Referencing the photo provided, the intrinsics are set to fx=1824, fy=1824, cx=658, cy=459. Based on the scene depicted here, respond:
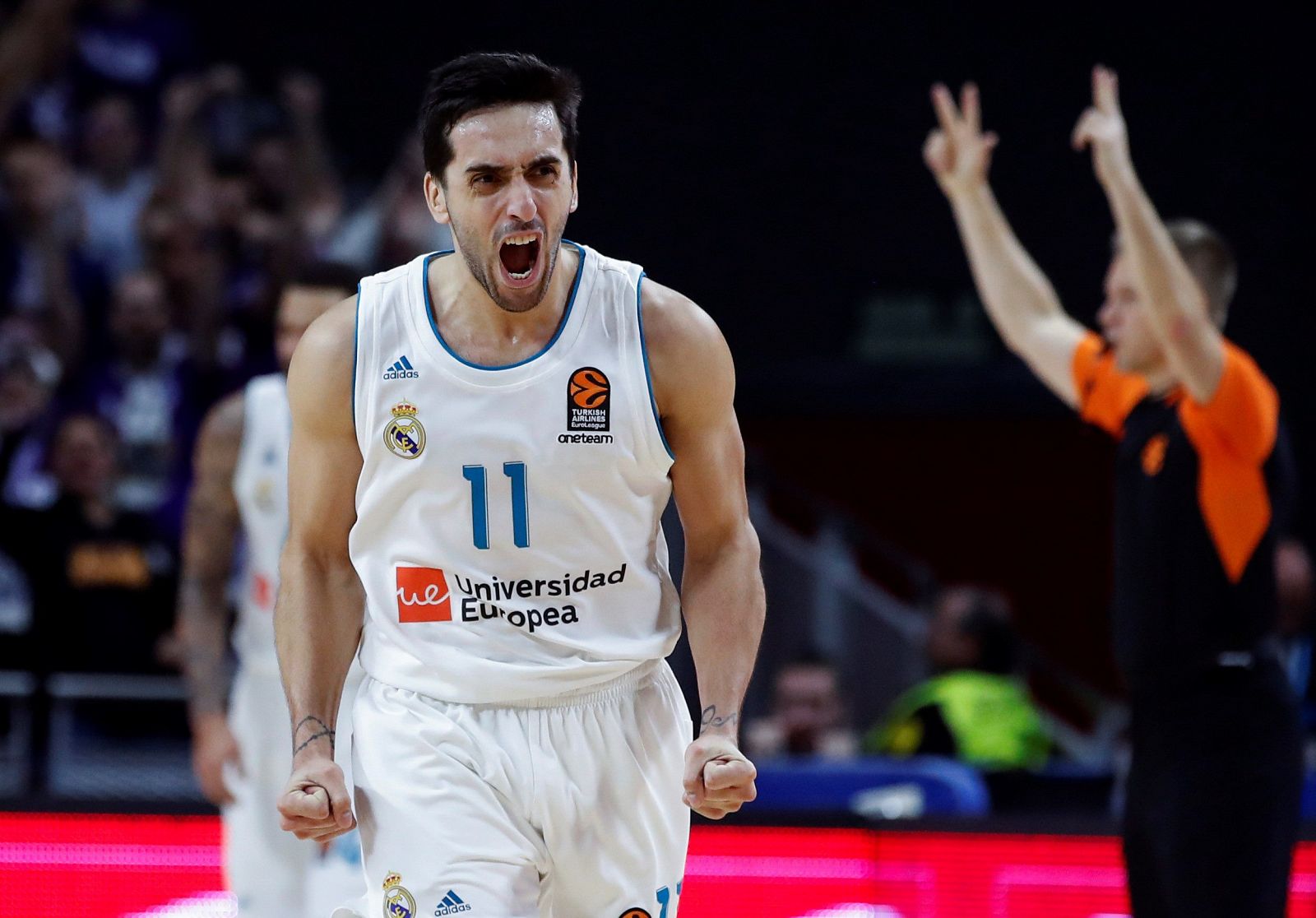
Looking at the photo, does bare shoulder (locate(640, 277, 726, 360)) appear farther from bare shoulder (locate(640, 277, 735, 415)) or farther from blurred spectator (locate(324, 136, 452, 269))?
blurred spectator (locate(324, 136, 452, 269))

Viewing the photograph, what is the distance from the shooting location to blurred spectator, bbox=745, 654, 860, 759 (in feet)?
24.5

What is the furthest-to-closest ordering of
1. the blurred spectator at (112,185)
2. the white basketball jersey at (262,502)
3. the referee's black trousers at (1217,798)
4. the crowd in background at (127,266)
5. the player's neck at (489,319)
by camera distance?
the blurred spectator at (112,185) → the crowd in background at (127,266) → the white basketball jersey at (262,502) → the referee's black trousers at (1217,798) → the player's neck at (489,319)

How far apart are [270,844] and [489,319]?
7.30 feet

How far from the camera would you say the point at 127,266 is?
964cm

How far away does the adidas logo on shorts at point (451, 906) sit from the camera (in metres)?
3.05

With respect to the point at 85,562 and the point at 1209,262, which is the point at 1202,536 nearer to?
the point at 1209,262

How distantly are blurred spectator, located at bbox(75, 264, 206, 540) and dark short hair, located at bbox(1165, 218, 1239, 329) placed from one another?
540 centimetres

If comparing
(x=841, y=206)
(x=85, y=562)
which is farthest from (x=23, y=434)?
(x=841, y=206)

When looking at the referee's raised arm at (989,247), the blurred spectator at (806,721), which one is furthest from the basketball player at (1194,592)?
the blurred spectator at (806,721)

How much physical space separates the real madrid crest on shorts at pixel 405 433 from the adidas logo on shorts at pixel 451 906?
0.75m

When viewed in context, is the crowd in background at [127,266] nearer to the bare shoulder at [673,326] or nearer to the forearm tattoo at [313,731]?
the forearm tattoo at [313,731]

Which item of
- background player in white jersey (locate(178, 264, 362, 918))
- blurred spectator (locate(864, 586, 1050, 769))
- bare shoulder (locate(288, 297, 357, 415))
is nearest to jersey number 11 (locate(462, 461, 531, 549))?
bare shoulder (locate(288, 297, 357, 415))

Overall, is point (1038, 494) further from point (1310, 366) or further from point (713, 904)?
point (713, 904)

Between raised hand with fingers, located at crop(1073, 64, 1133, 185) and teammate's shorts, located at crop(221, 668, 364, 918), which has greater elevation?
raised hand with fingers, located at crop(1073, 64, 1133, 185)
